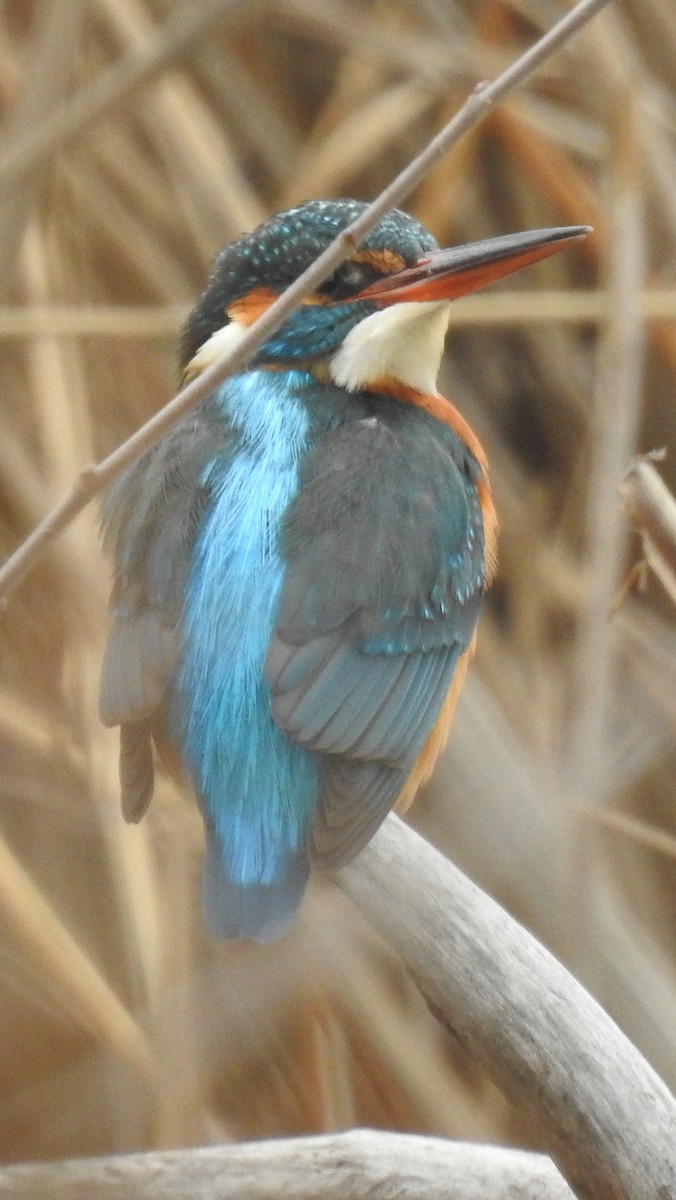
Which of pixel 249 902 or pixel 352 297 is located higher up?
pixel 352 297

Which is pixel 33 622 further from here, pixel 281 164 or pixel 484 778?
pixel 281 164

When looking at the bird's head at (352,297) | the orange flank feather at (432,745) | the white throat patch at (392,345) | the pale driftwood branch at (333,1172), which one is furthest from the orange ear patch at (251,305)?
the pale driftwood branch at (333,1172)

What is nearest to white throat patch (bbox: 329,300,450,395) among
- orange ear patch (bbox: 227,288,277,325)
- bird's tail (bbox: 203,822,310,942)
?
orange ear patch (bbox: 227,288,277,325)

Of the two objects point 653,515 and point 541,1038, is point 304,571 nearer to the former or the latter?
point 653,515

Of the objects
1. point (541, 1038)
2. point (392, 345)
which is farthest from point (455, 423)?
point (541, 1038)

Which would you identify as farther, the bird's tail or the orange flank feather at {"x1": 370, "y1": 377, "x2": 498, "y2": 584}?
the orange flank feather at {"x1": 370, "y1": 377, "x2": 498, "y2": 584}

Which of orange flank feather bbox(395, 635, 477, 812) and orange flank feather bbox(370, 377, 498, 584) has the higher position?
orange flank feather bbox(370, 377, 498, 584)

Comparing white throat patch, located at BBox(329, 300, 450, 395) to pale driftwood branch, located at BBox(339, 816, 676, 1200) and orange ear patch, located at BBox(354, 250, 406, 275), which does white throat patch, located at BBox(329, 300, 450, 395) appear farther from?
pale driftwood branch, located at BBox(339, 816, 676, 1200)

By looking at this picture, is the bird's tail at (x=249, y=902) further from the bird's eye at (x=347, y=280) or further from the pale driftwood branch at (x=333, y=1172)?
the bird's eye at (x=347, y=280)
